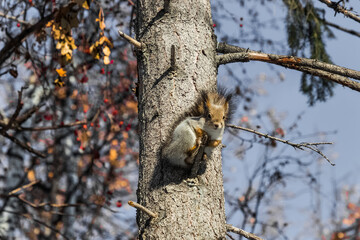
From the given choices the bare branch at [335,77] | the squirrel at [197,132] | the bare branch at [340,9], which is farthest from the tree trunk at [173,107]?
the bare branch at [340,9]

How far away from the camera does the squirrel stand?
206 cm

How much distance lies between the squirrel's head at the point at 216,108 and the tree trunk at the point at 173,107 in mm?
156

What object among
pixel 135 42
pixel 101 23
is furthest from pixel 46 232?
pixel 135 42

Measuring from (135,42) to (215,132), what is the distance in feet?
2.59

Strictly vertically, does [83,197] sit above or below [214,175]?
above

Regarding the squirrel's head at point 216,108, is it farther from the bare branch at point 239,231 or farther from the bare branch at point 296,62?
the bare branch at point 239,231

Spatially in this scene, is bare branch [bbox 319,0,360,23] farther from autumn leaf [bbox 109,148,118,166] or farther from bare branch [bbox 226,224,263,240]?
autumn leaf [bbox 109,148,118,166]

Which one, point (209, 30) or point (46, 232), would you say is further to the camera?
point (46, 232)

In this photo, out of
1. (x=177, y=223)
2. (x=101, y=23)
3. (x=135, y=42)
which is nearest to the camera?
(x=177, y=223)

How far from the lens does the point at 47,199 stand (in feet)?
24.9

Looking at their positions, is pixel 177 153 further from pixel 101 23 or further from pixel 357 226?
pixel 357 226

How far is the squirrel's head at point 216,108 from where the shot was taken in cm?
208

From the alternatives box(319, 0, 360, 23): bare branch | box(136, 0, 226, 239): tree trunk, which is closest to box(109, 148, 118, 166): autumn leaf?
box(136, 0, 226, 239): tree trunk

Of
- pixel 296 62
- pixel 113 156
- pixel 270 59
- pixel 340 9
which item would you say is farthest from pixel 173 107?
pixel 113 156
